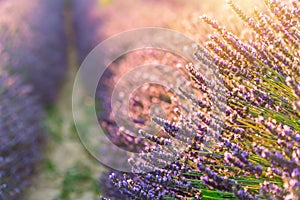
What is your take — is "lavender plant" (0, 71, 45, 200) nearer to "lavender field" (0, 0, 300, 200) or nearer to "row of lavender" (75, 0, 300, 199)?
"lavender field" (0, 0, 300, 200)

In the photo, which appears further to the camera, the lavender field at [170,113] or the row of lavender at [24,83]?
the row of lavender at [24,83]

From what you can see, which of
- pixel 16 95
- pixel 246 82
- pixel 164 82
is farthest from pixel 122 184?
pixel 16 95

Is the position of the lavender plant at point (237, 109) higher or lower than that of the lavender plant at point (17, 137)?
lower

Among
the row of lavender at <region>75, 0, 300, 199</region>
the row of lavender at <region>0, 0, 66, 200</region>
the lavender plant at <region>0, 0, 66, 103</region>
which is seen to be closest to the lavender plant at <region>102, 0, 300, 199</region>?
the row of lavender at <region>75, 0, 300, 199</region>

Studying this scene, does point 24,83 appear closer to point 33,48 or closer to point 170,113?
point 33,48

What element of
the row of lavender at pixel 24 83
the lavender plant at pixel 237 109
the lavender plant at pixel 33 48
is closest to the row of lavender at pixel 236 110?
the lavender plant at pixel 237 109

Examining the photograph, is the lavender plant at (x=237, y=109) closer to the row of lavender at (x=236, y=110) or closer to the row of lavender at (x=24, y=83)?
the row of lavender at (x=236, y=110)

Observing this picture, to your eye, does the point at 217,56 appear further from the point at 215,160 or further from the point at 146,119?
the point at 146,119

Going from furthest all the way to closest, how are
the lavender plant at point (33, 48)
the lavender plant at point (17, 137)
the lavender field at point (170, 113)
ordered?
the lavender plant at point (33, 48) → the lavender plant at point (17, 137) → the lavender field at point (170, 113)
